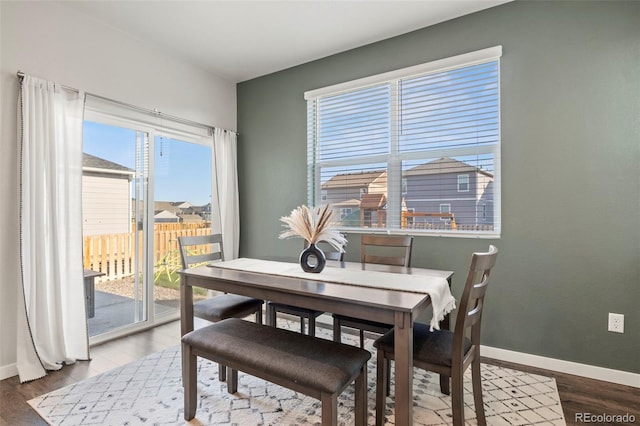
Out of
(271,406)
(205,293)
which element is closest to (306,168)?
(205,293)

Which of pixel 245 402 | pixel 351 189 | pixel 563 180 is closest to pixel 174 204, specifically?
pixel 351 189

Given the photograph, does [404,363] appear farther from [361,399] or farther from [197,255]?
[197,255]

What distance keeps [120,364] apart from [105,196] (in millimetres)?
1461

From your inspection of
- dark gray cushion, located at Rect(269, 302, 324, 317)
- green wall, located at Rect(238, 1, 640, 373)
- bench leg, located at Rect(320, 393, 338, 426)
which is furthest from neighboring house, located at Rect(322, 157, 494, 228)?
bench leg, located at Rect(320, 393, 338, 426)

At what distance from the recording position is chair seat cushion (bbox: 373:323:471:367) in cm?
150

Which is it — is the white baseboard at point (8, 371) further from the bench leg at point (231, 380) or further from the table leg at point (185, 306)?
the bench leg at point (231, 380)

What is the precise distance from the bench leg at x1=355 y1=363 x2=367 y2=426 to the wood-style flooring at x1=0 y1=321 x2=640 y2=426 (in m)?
1.18

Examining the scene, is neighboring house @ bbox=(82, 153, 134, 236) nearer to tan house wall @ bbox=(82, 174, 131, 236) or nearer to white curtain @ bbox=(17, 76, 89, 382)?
tan house wall @ bbox=(82, 174, 131, 236)

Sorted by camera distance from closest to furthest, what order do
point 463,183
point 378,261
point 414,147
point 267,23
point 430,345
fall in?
point 430,345, point 378,261, point 463,183, point 267,23, point 414,147

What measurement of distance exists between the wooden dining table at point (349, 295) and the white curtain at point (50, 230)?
116 cm

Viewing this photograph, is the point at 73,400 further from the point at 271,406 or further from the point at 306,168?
the point at 306,168

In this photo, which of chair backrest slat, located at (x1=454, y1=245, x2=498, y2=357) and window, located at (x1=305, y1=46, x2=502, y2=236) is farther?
window, located at (x1=305, y1=46, x2=502, y2=236)

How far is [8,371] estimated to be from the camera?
2.22 m

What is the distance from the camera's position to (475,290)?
1472mm
